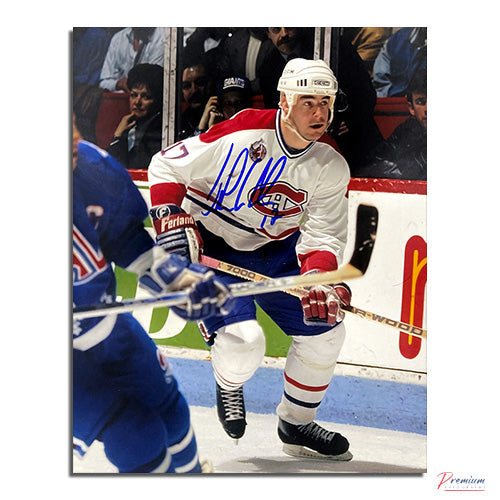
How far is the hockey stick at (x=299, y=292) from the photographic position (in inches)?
121

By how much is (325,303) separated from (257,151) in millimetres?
621

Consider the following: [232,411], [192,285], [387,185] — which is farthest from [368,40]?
[232,411]

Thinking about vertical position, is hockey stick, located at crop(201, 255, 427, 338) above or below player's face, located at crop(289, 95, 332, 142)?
below

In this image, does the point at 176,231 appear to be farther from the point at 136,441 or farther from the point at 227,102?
the point at 136,441

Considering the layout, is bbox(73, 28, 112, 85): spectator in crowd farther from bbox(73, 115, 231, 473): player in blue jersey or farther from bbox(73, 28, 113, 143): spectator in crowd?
bbox(73, 115, 231, 473): player in blue jersey

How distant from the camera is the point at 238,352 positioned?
306cm

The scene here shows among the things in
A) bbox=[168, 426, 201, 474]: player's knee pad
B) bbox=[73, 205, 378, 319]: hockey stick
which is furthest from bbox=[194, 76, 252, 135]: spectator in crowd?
bbox=[168, 426, 201, 474]: player's knee pad

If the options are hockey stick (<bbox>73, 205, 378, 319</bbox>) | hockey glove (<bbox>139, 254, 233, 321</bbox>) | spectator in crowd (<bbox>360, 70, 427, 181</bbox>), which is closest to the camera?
hockey glove (<bbox>139, 254, 233, 321</bbox>)

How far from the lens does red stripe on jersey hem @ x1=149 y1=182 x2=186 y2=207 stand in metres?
3.05

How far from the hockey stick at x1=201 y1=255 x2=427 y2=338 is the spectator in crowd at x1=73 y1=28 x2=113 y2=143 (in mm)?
656
